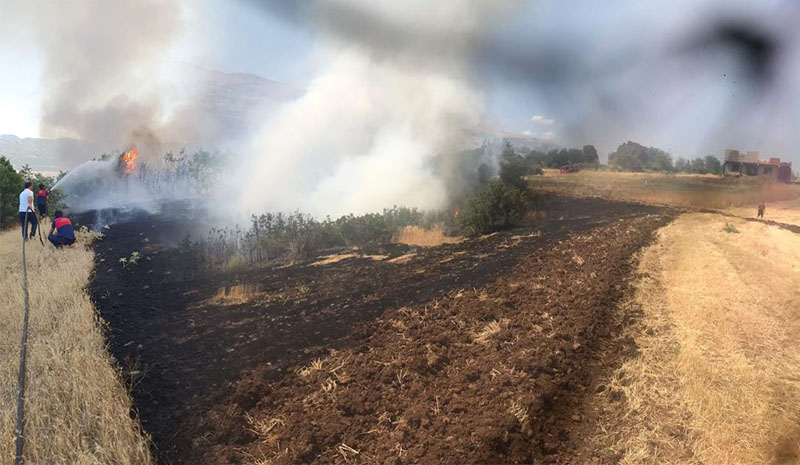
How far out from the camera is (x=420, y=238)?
14.0 meters

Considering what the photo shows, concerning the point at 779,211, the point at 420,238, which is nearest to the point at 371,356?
the point at 420,238

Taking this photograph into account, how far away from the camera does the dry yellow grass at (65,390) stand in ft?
10.8

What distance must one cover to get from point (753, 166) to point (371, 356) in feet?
109

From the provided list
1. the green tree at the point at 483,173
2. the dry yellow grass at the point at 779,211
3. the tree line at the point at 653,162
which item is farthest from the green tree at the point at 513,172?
the tree line at the point at 653,162

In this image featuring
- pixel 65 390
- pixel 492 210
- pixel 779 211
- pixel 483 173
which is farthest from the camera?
pixel 483 173

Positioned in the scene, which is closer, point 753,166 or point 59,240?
point 59,240

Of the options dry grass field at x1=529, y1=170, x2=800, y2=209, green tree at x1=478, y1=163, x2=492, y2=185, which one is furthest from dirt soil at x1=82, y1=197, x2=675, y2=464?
dry grass field at x1=529, y1=170, x2=800, y2=209

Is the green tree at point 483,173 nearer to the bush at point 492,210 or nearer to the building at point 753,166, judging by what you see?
the bush at point 492,210

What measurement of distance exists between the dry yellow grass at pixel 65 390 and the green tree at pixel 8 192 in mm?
14177

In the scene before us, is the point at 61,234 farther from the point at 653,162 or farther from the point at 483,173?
the point at 653,162

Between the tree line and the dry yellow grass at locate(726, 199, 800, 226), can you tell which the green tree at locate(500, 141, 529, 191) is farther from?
the tree line

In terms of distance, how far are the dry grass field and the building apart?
1746 millimetres

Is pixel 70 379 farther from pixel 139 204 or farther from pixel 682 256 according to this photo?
pixel 139 204

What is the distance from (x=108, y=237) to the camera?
47.6 feet
